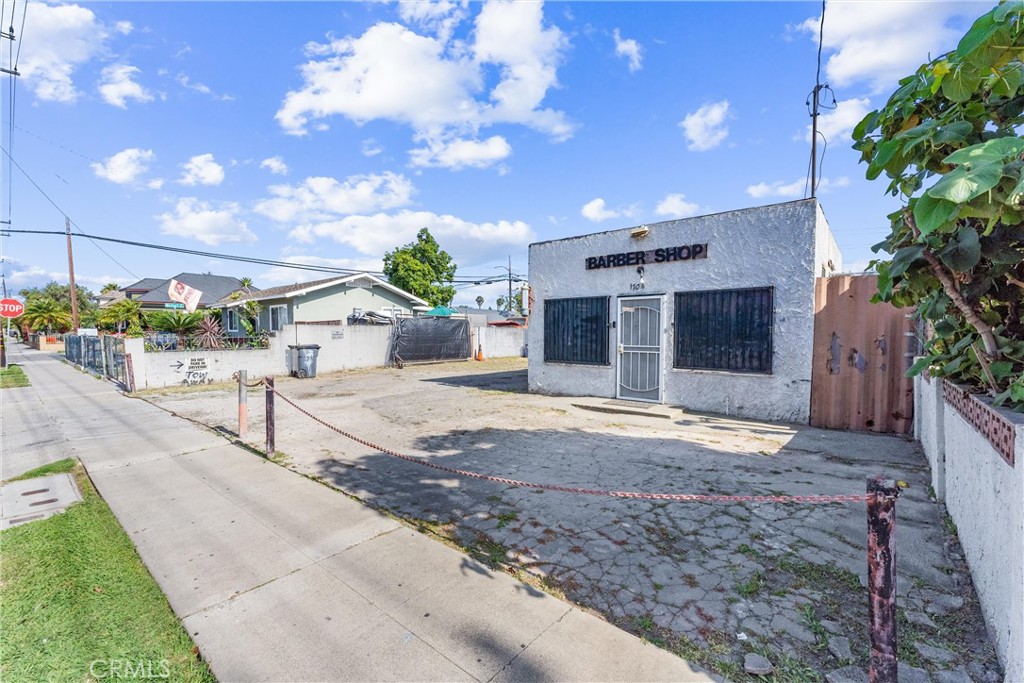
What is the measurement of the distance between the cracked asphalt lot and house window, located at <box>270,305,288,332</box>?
1545 centimetres

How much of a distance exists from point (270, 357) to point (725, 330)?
15.0 m

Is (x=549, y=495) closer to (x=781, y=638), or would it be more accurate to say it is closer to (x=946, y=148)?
(x=781, y=638)

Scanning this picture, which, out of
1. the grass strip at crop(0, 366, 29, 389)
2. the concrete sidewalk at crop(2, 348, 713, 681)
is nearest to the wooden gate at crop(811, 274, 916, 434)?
the concrete sidewalk at crop(2, 348, 713, 681)

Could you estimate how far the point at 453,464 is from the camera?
5.46m

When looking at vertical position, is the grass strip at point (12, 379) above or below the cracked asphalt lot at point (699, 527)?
below

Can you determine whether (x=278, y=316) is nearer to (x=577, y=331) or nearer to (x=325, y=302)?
(x=325, y=302)

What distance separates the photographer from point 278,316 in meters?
22.1

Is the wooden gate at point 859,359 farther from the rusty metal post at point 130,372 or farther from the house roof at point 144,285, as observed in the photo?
the house roof at point 144,285

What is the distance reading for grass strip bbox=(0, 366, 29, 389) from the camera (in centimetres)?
1409

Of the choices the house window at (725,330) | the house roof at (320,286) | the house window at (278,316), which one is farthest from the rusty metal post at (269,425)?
the house window at (278,316)

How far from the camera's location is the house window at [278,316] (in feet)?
70.7

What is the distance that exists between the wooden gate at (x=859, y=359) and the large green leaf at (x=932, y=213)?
6.24 meters

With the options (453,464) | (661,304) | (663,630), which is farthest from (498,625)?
(661,304)

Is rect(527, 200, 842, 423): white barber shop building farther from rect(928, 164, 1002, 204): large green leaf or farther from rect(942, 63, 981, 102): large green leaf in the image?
rect(928, 164, 1002, 204): large green leaf
